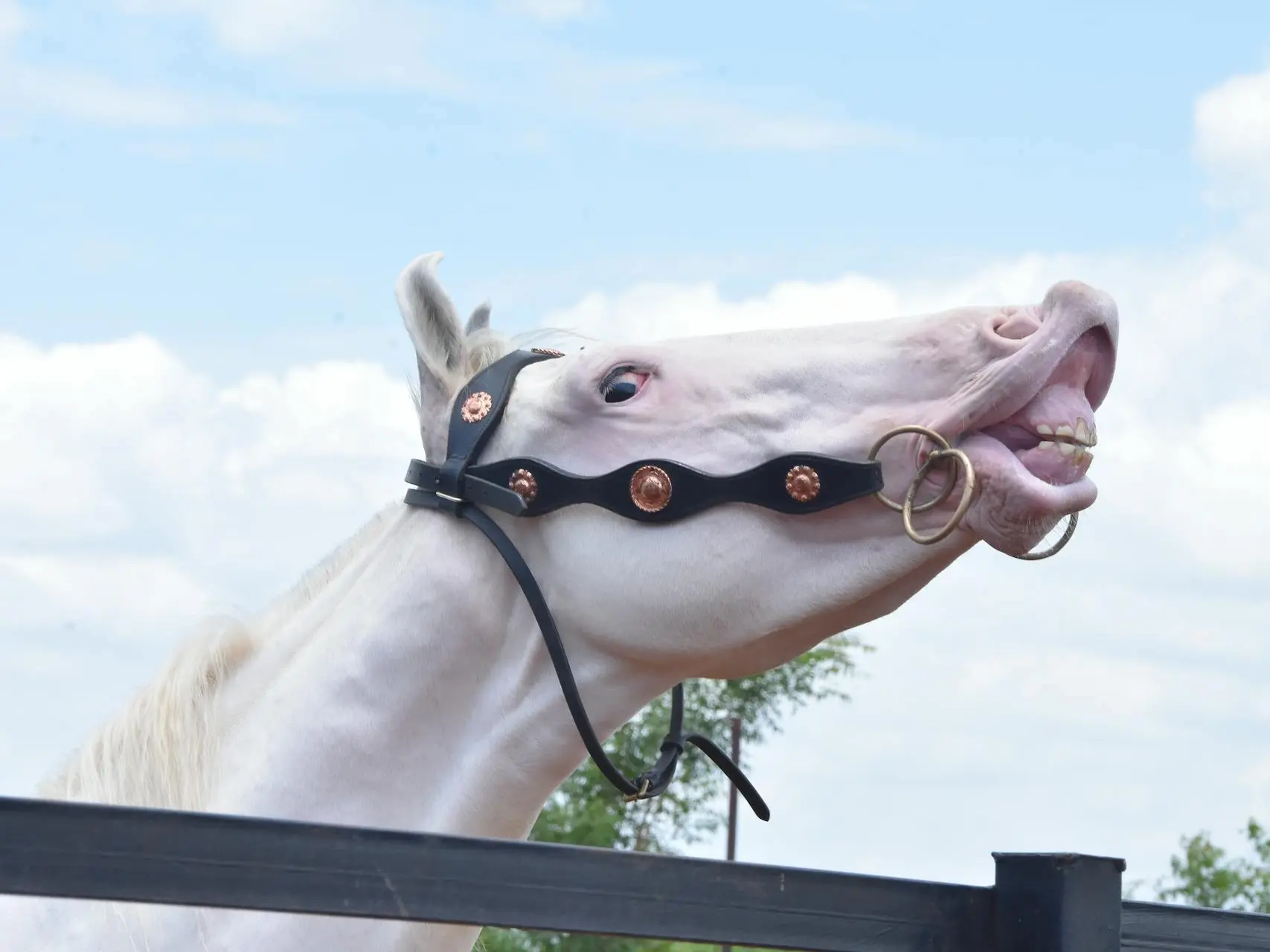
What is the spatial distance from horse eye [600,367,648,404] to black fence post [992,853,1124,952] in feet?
3.22

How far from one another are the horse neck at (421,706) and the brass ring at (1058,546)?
63cm

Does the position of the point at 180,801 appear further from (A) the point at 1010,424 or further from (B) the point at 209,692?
(A) the point at 1010,424

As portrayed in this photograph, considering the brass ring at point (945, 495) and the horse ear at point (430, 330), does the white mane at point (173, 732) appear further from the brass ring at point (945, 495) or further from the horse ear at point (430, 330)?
the brass ring at point (945, 495)

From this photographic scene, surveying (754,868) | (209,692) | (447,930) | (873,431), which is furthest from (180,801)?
(873,431)

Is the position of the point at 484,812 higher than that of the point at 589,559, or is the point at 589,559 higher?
the point at 589,559

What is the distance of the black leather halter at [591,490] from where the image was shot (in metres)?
2.36

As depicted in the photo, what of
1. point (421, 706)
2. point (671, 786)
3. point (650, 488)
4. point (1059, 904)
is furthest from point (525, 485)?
point (671, 786)

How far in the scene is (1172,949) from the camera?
2.09 m

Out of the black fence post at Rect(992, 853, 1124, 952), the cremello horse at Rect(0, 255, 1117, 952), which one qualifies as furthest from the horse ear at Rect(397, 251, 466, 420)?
the black fence post at Rect(992, 853, 1124, 952)

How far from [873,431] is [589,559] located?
49 cm

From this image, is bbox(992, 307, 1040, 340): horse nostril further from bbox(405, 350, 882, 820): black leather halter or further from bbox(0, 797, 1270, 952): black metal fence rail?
bbox(0, 797, 1270, 952): black metal fence rail

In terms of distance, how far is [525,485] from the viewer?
253cm

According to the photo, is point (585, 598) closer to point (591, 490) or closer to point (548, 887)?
point (591, 490)

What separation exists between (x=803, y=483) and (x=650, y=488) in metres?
0.24
